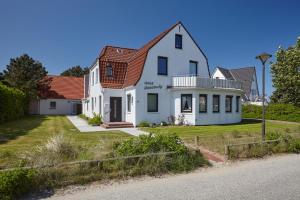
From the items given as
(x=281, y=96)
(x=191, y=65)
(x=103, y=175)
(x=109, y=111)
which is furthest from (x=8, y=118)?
(x=281, y=96)

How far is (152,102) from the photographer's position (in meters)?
20.9

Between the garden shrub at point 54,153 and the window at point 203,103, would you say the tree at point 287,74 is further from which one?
the garden shrub at point 54,153

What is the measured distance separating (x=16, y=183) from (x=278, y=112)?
29089 mm

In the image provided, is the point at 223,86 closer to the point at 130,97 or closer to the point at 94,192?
the point at 130,97

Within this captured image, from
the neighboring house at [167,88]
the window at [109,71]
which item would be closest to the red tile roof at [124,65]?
the neighboring house at [167,88]

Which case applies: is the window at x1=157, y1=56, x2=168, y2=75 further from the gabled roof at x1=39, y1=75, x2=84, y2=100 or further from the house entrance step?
the gabled roof at x1=39, y1=75, x2=84, y2=100

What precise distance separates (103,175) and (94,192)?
3.24 feet

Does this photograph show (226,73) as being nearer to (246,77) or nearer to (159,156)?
(246,77)

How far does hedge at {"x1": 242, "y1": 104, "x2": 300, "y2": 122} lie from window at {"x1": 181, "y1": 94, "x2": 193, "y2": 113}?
1323 cm

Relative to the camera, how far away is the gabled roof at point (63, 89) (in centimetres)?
3928

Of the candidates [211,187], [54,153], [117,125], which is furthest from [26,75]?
→ [211,187]

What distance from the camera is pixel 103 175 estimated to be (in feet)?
22.8

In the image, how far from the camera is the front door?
22062 mm

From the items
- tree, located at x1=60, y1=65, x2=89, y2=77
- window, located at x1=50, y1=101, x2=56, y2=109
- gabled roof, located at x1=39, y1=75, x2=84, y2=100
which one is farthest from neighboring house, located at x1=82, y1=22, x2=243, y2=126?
tree, located at x1=60, y1=65, x2=89, y2=77
